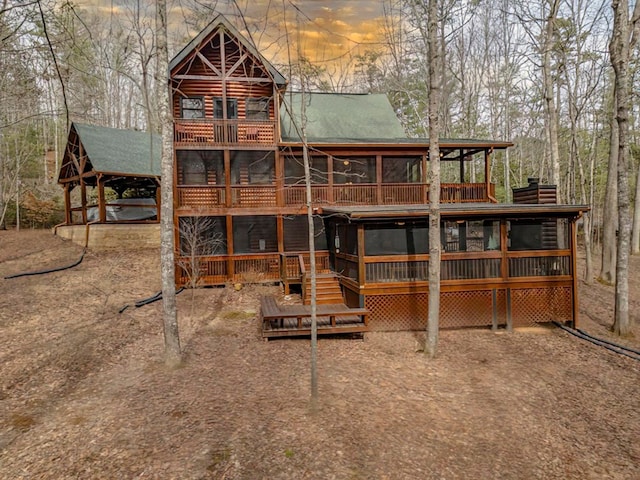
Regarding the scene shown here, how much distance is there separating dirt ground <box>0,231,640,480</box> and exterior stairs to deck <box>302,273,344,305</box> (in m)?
2.07

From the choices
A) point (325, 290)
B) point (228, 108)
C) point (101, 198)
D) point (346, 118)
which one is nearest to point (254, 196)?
point (228, 108)

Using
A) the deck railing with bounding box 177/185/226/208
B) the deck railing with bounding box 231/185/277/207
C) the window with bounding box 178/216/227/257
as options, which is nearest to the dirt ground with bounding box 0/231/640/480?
the window with bounding box 178/216/227/257

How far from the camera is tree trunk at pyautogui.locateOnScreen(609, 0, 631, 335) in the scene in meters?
9.84

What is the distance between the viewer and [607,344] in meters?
9.41

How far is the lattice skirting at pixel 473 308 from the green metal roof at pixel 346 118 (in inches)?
390

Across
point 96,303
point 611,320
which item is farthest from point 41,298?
point 611,320

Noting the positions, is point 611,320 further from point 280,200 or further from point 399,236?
point 280,200

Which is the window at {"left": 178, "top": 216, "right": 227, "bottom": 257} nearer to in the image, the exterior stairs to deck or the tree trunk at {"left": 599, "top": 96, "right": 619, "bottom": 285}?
the exterior stairs to deck

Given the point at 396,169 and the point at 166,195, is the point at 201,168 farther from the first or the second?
the point at 166,195

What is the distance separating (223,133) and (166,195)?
9.03 meters

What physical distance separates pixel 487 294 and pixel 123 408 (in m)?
9.27

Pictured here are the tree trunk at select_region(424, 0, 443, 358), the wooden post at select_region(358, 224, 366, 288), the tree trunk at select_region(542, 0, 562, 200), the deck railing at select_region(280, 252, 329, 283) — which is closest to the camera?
the tree trunk at select_region(424, 0, 443, 358)

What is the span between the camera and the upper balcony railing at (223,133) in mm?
15219

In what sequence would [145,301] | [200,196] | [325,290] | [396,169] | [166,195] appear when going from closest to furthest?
1. [166,195]
2. [145,301]
3. [325,290]
4. [200,196]
5. [396,169]
